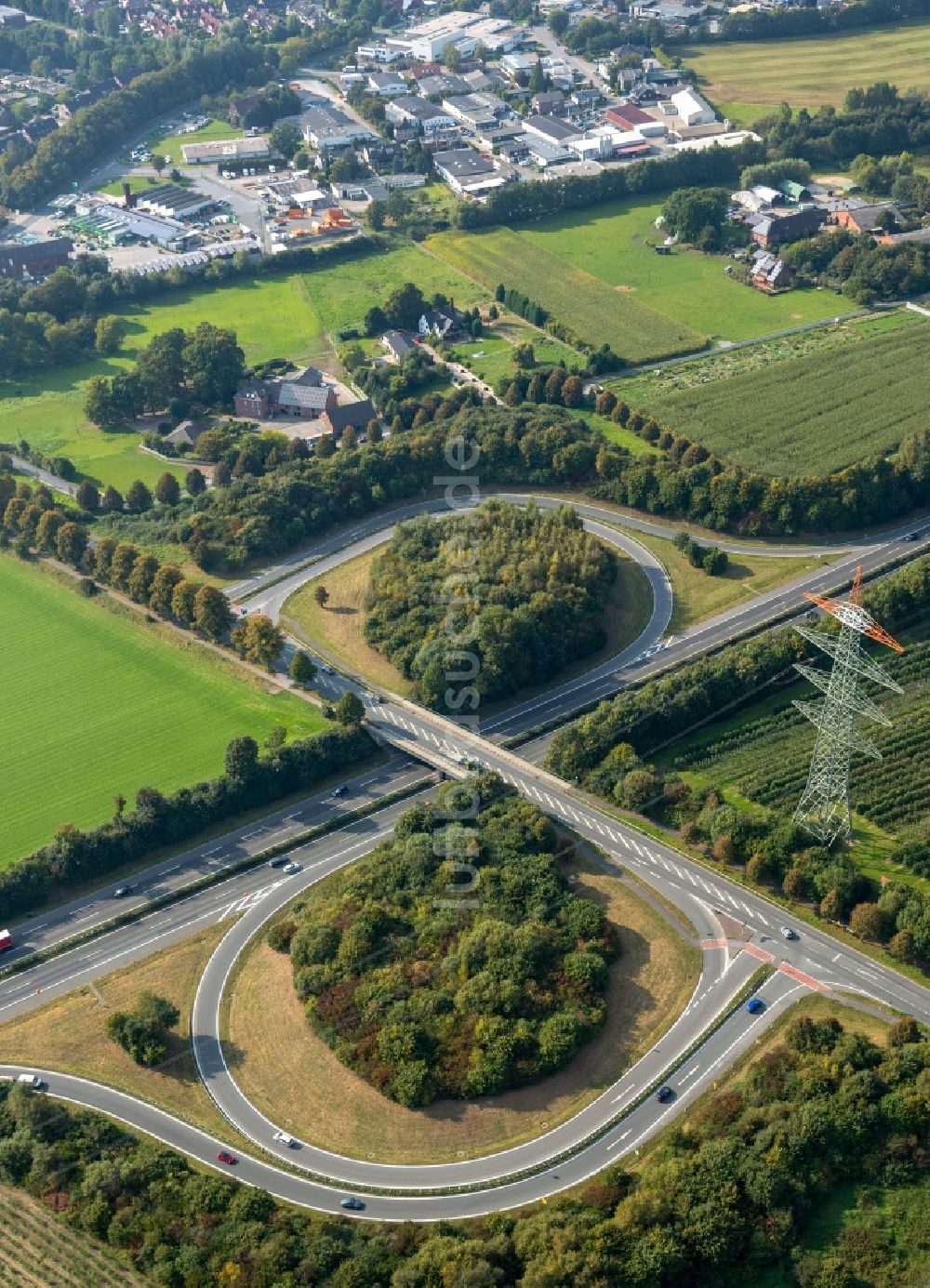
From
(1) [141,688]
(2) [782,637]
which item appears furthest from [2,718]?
(2) [782,637]

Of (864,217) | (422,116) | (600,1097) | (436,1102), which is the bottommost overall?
(436,1102)

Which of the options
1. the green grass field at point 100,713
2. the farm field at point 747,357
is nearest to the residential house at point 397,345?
the farm field at point 747,357

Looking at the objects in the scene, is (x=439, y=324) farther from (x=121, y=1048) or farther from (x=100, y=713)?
(x=121, y=1048)

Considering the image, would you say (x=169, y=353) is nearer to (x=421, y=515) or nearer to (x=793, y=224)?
(x=421, y=515)

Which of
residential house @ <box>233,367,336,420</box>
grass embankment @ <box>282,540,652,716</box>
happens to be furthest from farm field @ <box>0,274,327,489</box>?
grass embankment @ <box>282,540,652,716</box>

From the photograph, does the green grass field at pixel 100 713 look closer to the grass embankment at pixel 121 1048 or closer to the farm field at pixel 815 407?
the grass embankment at pixel 121 1048

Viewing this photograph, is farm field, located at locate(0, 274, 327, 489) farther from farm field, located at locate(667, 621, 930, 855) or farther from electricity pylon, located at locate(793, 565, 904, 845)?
electricity pylon, located at locate(793, 565, 904, 845)

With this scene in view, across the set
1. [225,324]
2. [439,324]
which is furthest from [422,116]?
[439,324]
